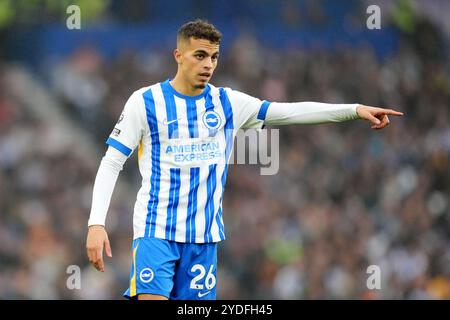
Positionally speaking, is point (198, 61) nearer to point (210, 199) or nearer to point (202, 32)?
point (202, 32)

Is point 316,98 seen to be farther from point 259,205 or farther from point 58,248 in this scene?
point 58,248

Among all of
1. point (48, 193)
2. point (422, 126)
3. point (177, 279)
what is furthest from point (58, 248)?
point (177, 279)

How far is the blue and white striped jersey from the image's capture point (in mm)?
5898

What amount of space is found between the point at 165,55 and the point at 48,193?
2458 mm

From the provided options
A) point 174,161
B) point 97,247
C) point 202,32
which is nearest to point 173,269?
point 97,247

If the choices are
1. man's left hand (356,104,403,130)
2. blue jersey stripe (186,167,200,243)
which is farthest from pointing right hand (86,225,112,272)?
man's left hand (356,104,403,130)

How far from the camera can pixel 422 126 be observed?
13688 mm

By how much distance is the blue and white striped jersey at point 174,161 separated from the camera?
590 centimetres

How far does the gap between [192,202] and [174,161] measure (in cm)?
26

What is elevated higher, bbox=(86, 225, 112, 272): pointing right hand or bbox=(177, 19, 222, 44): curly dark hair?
bbox=(177, 19, 222, 44): curly dark hair

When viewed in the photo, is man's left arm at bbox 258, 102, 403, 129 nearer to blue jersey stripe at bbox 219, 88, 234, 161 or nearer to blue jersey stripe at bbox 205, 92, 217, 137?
blue jersey stripe at bbox 219, 88, 234, 161

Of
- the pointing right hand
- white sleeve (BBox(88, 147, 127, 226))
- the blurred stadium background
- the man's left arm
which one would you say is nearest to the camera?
the pointing right hand

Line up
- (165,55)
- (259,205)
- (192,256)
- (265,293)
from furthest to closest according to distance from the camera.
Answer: (165,55) < (259,205) < (265,293) < (192,256)

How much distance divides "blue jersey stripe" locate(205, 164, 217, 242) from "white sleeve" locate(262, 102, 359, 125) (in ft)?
1.66
